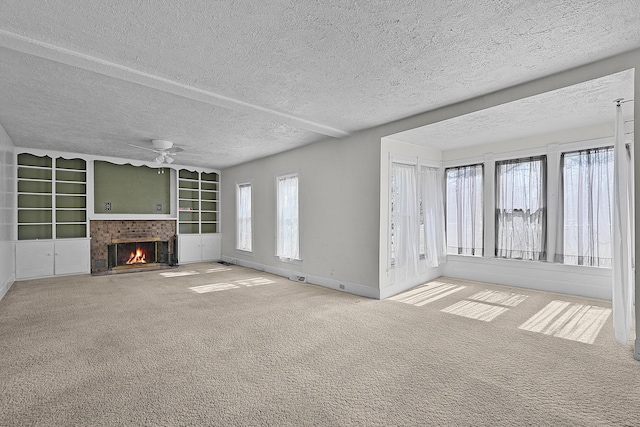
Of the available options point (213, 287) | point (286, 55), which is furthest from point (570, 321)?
point (213, 287)

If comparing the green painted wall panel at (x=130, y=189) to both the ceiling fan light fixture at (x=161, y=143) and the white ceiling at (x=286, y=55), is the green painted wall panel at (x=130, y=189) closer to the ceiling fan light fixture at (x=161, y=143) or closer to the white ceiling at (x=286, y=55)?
the ceiling fan light fixture at (x=161, y=143)

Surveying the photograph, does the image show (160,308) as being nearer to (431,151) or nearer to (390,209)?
(390,209)

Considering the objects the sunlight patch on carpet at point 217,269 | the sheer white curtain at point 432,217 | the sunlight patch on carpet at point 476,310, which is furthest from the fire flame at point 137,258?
the sunlight patch on carpet at point 476,310

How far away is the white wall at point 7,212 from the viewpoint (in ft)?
16.4

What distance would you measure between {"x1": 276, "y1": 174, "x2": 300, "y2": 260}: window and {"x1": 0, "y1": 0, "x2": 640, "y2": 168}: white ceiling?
84.9 inches

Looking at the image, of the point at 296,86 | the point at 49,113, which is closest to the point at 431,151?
the point at 296,86

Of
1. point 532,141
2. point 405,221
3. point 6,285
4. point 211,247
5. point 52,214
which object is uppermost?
point 532,141

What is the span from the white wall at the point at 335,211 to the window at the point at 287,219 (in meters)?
0.17

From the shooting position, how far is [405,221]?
5359 mm

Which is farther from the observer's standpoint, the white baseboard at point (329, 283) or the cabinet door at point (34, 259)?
the cabinet door at point (34, 259)

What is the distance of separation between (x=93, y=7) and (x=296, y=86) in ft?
6.03

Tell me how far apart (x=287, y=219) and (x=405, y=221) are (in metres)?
2.57

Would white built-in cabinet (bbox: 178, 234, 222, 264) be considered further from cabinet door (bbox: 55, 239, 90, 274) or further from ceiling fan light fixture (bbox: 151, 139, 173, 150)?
ceiling fan light fixture (bbox: 151, 139, 173, 150)

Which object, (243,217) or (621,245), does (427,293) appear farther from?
(243,217)
